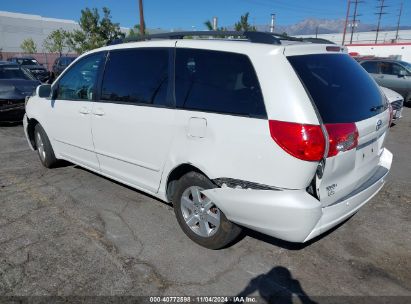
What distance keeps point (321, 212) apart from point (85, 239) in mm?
2212

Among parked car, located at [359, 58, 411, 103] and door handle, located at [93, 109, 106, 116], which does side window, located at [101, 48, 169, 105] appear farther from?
parked car, located at [359, 58, 411, 103]

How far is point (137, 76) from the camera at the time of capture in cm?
380

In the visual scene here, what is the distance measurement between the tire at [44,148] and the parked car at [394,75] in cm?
1190

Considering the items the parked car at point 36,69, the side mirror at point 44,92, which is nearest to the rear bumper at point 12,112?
the side mirror at point 44,92

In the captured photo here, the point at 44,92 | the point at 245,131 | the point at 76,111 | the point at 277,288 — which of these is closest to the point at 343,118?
the point at 245,131

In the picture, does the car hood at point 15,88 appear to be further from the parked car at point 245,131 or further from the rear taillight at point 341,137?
the rear taillight at point 341,137

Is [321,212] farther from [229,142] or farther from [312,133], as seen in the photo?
[229,142]

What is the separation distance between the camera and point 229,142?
2.87 meters

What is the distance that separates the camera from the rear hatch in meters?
2.71

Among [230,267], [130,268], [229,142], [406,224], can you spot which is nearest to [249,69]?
[229,142]

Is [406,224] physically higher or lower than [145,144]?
lower

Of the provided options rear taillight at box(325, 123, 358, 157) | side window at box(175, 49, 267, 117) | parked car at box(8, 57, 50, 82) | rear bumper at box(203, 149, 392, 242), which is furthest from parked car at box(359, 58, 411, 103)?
parked car at box(8, 57, 50, 82)

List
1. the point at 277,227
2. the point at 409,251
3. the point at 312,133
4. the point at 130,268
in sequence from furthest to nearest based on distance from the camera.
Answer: the point at 409,251, the point at 130,268, the point at 277,227, the point at 312,133

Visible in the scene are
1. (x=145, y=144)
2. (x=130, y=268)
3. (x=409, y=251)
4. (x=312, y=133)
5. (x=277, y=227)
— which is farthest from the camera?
(x=145, y=144)
